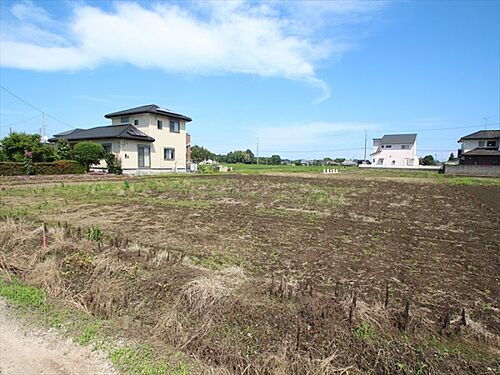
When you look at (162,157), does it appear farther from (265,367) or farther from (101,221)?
(265,367)

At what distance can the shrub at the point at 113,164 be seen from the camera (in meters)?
21.6

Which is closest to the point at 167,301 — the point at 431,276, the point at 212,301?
the point at 212,301

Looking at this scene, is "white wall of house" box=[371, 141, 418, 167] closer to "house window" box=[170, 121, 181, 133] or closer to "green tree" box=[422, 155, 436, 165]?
"green tree" box=[422, 155, 436, 165]

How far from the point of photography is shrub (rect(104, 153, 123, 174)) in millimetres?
21641

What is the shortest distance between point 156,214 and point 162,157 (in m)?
19.5

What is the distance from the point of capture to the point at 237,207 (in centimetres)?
925

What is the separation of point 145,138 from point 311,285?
22.8m

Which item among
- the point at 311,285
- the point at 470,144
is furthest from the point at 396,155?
the point at 311,285

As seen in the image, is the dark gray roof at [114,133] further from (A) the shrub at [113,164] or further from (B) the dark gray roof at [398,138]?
(B) the dark gray roof at [398,138]

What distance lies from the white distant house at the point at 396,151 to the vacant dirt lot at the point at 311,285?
159ft

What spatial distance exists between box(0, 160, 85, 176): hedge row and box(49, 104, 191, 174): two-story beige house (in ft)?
10.7

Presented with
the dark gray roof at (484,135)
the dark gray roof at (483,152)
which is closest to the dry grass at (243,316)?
the dark gray roof at (483,152)

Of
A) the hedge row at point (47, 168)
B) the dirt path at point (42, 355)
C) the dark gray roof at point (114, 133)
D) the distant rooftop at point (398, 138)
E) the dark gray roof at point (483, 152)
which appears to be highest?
the distant rooftop at point (398, 138)

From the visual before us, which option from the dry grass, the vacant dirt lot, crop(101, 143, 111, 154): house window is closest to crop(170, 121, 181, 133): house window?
crop(101, 143, 111, 154): house window
